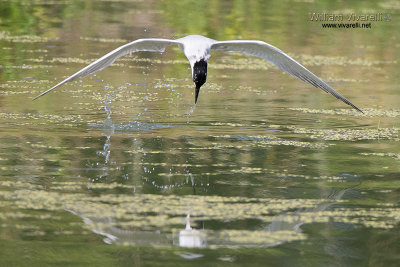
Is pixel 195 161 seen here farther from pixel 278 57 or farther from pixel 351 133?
pixel 351 133

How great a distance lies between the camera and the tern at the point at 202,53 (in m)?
8.26

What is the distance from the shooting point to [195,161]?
748 cm

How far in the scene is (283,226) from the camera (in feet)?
18.9

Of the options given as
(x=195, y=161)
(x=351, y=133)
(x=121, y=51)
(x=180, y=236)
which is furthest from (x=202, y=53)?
(x=180, y=236)

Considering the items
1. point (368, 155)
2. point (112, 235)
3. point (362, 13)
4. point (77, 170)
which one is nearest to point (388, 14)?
point (362, 13)

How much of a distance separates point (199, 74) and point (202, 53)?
36cm

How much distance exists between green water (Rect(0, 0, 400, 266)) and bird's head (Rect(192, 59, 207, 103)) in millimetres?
560

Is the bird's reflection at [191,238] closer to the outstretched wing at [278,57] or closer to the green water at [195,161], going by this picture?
Result: the green water at [195,161]

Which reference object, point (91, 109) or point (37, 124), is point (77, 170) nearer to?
point (37, 124)

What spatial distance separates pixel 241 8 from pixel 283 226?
15.4 metres

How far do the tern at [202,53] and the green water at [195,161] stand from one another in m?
0.58

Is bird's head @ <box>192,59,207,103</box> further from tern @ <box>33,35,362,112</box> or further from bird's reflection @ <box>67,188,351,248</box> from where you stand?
bird's reflection @ <box>67,188,351,248</box>

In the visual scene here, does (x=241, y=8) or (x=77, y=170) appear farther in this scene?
(x=241, y=8)

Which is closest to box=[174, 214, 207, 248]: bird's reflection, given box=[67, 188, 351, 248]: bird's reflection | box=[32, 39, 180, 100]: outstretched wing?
box=[67, 188, 351, 248]: bird's reflection
